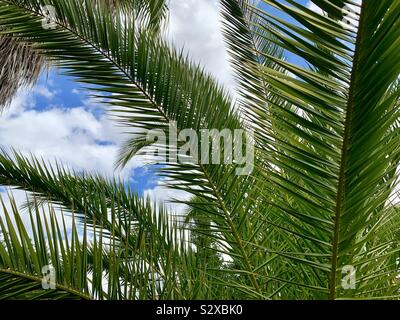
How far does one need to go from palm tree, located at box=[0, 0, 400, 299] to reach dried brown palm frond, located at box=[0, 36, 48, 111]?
3969 mm

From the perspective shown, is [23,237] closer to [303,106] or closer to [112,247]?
[112,247]

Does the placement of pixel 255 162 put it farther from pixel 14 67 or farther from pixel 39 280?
pixel 14 67

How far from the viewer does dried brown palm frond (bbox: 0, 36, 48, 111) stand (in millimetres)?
6473

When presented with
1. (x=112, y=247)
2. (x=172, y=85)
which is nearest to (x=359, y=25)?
(x=112, y=247)

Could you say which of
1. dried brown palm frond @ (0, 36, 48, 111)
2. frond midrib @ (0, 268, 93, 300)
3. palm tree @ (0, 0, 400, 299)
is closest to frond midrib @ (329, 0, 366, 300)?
palm tree @ (0, 0, 400, 299)

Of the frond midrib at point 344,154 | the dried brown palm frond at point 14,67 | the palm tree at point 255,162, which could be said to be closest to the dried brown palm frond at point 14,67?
the dried brown palm frond at point 14,67

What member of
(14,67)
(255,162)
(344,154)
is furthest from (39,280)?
(14,67)

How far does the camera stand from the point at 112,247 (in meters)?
1.28

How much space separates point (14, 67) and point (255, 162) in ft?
17.8

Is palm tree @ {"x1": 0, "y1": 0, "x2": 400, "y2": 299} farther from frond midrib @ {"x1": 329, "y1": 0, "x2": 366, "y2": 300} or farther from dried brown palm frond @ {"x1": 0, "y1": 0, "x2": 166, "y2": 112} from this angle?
dried brown palm frond @ {"x1": 0, "y1": 0, "x2": 166, "y2": 112}

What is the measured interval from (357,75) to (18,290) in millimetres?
913

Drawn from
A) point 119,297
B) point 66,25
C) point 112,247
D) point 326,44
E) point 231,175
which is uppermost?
point 66,25

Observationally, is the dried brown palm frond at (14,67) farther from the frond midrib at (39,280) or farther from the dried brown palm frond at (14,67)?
the frond midrib at (39,280)

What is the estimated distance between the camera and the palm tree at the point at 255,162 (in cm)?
107
